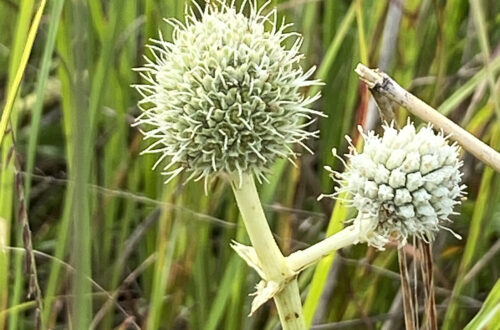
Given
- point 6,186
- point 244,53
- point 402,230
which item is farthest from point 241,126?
point 6,186

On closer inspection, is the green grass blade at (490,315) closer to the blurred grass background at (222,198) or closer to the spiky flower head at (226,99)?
the blurred grass background at (222,198)

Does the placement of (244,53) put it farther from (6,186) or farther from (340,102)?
(340,102)

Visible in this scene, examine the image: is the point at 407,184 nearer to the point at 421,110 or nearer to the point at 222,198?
the point at 421,110

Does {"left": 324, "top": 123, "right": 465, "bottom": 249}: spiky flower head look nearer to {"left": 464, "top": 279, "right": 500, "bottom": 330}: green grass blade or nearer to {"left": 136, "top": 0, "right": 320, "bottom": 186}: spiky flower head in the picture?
{"left": 136, "top": 0, "right": 320, "bottom": 186}: spiky flower head

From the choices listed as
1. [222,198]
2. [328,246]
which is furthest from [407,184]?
[222,198]

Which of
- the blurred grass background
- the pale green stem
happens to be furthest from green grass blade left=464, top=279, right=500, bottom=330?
the pale green stem

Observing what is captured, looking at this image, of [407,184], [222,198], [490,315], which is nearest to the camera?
[407,184]

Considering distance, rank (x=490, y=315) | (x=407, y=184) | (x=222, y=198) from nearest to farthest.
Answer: (x=407, y=184)
(x=490, y=315)
(x=222, y=198)
